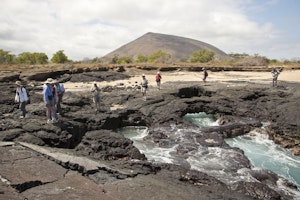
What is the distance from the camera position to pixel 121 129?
16.3 m

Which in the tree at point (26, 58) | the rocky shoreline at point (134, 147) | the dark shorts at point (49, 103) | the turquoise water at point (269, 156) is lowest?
the turquoise water at point (269, 156)

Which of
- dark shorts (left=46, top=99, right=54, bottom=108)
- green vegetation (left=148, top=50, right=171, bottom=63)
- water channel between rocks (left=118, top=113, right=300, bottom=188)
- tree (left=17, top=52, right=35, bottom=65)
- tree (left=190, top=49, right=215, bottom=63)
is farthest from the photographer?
tree (left=190, top=49, right=215, bottom=63)

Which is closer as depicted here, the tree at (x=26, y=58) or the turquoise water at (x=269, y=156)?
the turquoise water at (x=269, y=156)

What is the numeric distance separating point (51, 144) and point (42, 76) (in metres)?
22.2

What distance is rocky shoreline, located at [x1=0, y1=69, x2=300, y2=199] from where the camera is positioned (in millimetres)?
6621

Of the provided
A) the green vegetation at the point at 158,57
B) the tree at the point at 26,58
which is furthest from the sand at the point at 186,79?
the tree at the point at 26,58

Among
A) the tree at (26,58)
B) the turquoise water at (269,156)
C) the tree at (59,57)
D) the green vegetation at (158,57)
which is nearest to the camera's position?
the turquoise water at (269,156)

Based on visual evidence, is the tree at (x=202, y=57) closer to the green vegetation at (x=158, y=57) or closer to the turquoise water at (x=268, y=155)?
the green vegetation at (x=158, y=57)

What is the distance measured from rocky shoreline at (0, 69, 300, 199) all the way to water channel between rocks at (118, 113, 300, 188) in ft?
1.42

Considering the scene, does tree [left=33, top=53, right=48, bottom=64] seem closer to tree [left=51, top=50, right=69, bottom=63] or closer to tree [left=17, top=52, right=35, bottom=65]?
tree [left=17, top=52, right=35, bottom=65]

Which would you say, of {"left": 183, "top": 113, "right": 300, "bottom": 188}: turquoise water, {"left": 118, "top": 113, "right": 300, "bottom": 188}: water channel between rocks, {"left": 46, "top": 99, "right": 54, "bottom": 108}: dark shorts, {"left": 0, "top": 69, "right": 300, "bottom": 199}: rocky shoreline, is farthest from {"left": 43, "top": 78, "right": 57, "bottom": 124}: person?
{"left": 183, "top": 113, "right": 300, "bottom": 188}: turquoise water

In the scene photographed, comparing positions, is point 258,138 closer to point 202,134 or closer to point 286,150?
point 286,150

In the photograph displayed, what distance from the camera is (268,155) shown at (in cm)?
1353

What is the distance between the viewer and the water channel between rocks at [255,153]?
11.5 meters
